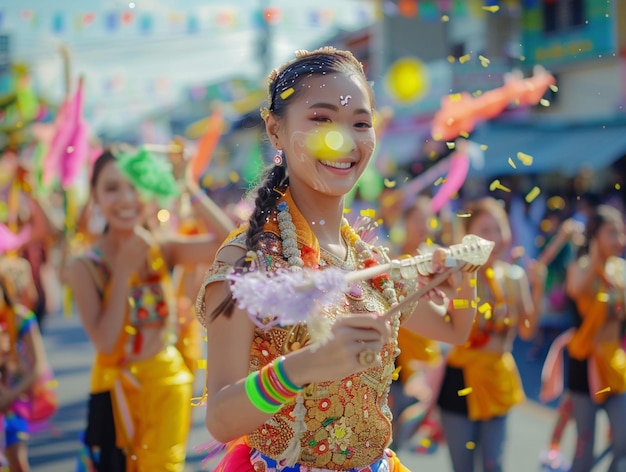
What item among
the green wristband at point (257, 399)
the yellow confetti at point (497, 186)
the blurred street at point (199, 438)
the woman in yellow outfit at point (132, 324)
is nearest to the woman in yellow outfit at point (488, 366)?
the blurred street at point (199, 438)

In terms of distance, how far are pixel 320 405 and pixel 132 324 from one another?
2.14 m

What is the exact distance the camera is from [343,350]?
4.95 ft

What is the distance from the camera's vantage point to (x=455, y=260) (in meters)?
1.74

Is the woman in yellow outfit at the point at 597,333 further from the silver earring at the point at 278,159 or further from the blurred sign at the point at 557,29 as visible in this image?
the blurred sign at the point at 557,29

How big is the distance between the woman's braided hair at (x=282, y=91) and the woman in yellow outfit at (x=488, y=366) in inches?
96.7

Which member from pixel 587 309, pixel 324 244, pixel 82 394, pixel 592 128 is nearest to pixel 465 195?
pixel 592 128

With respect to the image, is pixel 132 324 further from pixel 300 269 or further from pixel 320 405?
pixel 300 269

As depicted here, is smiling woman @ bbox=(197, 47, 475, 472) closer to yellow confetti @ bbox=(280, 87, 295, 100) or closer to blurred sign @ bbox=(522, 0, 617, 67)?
yellow confetti @ bbox=(280, 87, 295, 100)

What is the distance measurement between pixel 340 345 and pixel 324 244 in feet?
1.91

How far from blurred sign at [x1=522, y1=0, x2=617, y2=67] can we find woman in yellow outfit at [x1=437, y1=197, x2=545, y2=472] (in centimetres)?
1014

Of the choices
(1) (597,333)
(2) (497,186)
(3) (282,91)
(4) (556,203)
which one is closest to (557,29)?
(4) (556,203)

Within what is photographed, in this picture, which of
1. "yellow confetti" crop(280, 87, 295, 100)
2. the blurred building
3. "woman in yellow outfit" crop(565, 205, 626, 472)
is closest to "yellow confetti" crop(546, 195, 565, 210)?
the blurred building

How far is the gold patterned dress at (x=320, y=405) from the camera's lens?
185 centimetres

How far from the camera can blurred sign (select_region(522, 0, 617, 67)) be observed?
14.5 meters
